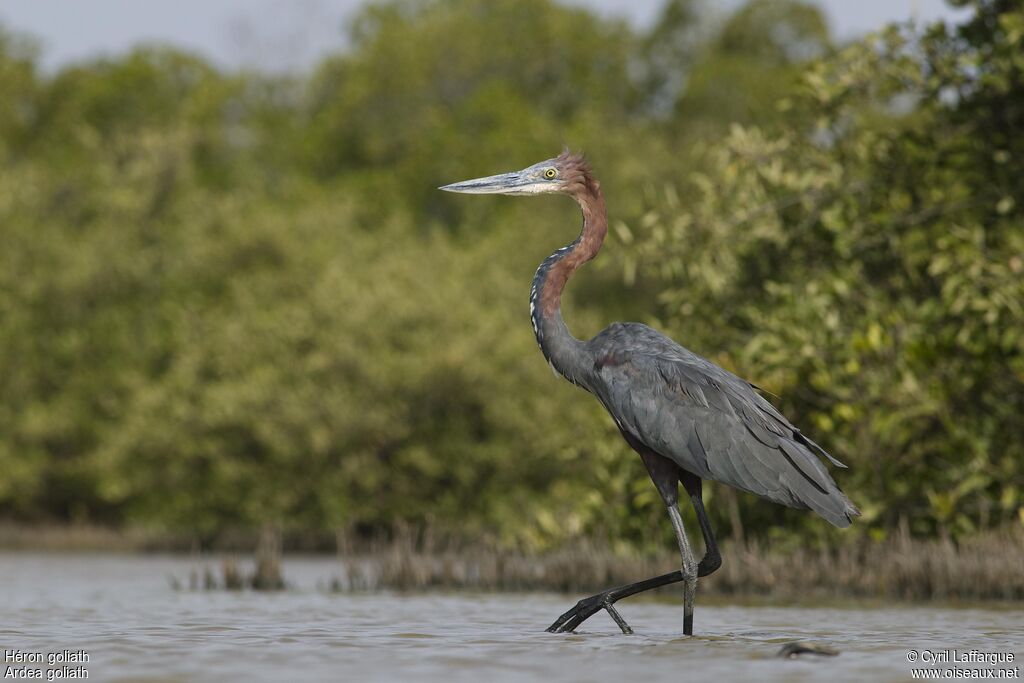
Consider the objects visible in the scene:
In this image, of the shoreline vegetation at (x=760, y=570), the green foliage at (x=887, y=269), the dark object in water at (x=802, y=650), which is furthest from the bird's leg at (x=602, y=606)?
the green foliage at (x=887, y=269)

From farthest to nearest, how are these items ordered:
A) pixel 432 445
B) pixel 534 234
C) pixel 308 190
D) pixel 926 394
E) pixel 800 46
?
pixel 800 46 < pixel 308 190 < pixel 534 234 < pixel 432 445 < pixel 926 394

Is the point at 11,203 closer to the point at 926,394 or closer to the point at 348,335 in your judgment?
the point at 348,335

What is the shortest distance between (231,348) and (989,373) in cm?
1535

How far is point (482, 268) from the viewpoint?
28953mm

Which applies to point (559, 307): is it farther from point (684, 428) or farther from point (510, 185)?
point (684, 428)

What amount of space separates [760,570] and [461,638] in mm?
4809

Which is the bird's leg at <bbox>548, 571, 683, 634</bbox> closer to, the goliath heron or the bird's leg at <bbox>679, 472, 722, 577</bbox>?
the goliath heron

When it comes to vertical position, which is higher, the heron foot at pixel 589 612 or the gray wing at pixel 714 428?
the gray wing at pixel 714 428

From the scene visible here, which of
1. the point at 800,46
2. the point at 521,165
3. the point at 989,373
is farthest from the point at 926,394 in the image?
the point at 800,46

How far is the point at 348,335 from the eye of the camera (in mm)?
24562

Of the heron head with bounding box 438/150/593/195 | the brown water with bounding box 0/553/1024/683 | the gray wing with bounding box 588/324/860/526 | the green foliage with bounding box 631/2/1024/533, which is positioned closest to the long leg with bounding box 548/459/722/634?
the brown water with bounding box 0/553/1024/683

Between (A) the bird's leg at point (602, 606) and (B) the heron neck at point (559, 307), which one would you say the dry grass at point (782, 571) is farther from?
(B) the heron neck at point (559, 307)

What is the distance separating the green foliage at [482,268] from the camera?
13367 millimetres

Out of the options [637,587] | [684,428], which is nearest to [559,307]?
[684,428]
